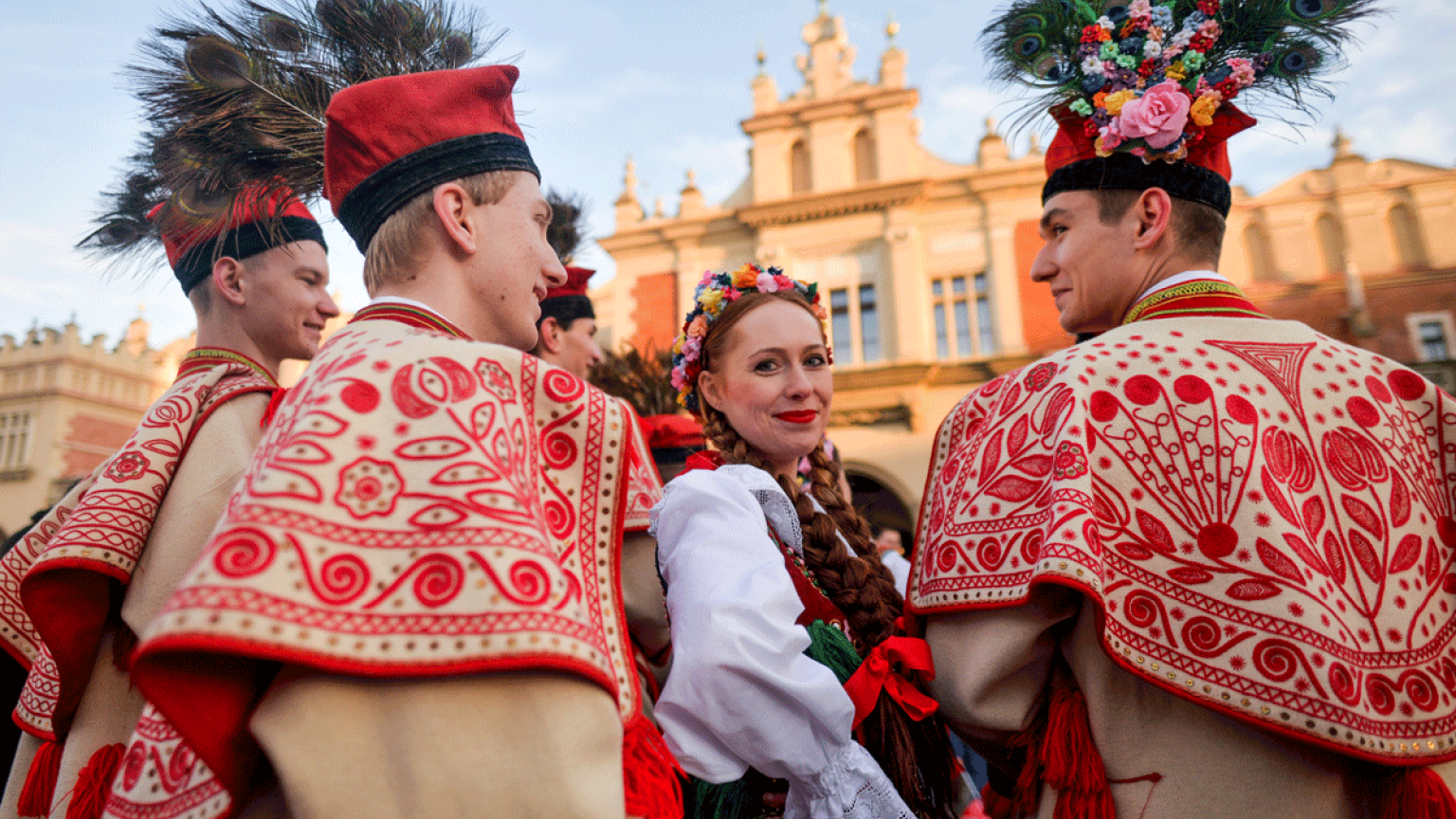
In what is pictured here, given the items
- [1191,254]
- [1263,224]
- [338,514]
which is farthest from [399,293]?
[1263,224]

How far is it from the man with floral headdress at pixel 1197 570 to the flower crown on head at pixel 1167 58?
0.02 metres

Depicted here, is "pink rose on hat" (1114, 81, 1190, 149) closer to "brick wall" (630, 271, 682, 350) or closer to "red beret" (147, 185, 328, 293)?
"red beret" (147, 185, 328, 293)

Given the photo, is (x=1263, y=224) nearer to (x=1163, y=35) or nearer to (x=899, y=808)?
(x=1163, y=35)

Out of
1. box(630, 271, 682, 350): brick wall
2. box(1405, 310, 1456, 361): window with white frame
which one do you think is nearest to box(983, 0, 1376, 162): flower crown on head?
box(630, 271, 682, 350): brick wall

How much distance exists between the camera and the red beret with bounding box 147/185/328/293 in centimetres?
236

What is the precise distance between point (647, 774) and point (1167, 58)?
7.26 ft

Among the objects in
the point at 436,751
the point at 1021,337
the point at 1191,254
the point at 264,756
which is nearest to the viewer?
the point at 436,751

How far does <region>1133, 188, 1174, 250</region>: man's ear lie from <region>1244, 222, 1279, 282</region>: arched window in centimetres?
1613

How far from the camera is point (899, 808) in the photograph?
1787 millimetres

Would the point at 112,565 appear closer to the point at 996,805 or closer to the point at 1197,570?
the point at 996,805

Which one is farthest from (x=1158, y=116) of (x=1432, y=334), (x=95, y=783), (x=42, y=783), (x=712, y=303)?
(x=1432, y=334)

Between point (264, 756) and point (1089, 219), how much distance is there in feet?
7.29

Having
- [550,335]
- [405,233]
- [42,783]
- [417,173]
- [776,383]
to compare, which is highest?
[550,335]

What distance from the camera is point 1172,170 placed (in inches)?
88.4
